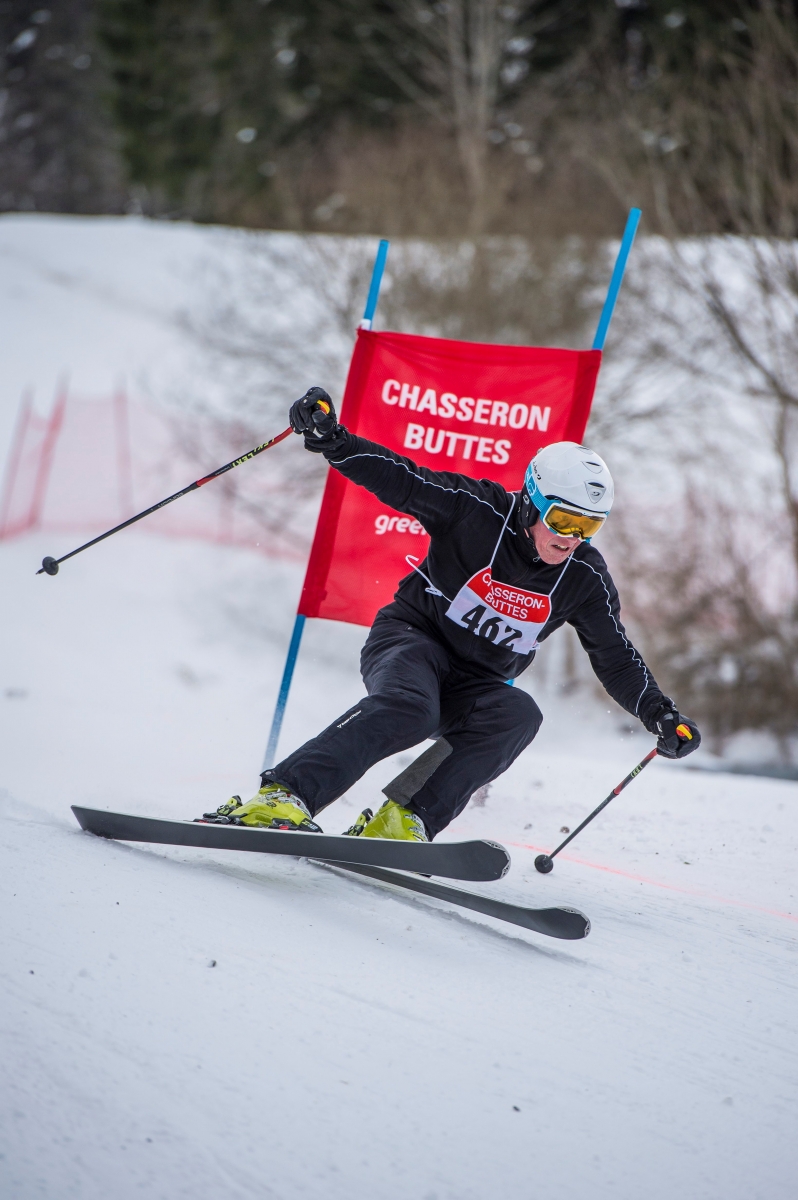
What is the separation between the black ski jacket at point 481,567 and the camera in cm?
299

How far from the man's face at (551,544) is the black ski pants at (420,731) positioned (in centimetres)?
44

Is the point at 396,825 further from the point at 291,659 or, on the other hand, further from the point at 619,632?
the point at 291,659

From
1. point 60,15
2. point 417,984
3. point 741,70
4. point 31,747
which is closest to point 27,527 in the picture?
point 31,747

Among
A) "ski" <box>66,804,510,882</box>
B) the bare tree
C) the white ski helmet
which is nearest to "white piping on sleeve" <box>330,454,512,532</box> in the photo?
the white ski helmet

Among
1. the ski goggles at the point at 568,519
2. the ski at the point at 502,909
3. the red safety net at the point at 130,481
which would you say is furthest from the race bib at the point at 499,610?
the red safety net at the point at 130,481

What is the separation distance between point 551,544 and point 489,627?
1.10 feet

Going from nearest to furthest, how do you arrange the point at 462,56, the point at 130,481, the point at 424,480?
the point at 424,480, the point at 130,481, the point at 462,56

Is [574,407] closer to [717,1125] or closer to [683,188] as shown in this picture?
[717,1125]

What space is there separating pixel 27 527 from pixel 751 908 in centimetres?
953

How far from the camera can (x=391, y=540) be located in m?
4.06

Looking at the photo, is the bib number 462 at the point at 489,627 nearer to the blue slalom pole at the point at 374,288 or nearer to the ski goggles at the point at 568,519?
Result: the ski goggles at the point at 568,519

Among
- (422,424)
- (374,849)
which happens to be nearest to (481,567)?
(374,849)

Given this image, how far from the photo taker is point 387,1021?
1945 millimetres

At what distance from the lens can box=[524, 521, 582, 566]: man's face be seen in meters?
2.90
